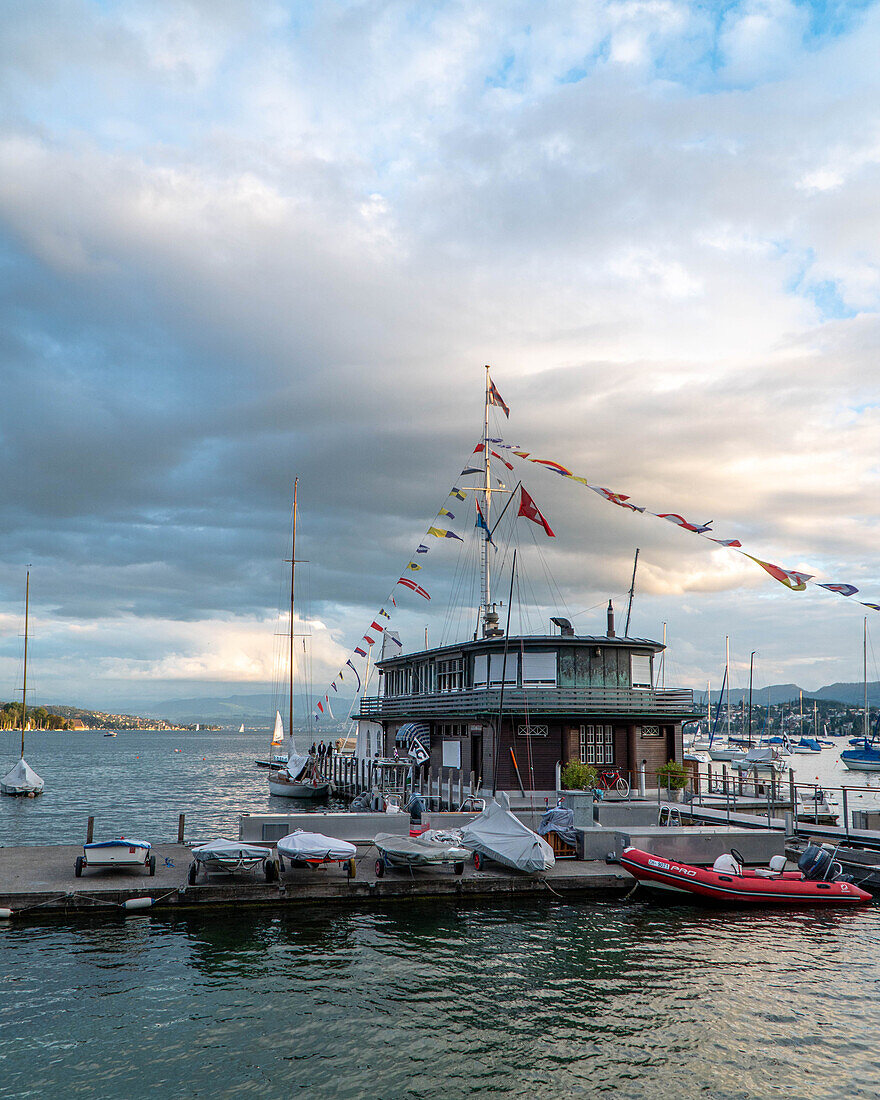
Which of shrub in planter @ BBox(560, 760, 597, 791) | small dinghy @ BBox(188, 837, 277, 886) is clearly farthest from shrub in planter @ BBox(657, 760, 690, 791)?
small dinghy @ BBox(188, 837, 277, 886)

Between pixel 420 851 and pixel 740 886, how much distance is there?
10.3 m

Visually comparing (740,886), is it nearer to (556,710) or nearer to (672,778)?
(556,710)

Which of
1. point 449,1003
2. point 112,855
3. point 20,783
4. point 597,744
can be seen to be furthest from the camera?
point 20,783

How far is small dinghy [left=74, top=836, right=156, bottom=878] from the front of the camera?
2636cm

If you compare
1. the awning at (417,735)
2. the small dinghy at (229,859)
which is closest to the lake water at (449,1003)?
the small dinghy at (229,859)

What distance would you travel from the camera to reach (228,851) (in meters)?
26.0

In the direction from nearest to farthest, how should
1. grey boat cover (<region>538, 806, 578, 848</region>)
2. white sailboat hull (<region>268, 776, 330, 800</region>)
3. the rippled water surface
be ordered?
1. the rippled water surface
2. grey boat cover (<region>538, 806, 578, 848</region>)
3. white sailboat hull (<region>268, 776, 330, 800</region>)

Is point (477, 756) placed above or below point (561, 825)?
above

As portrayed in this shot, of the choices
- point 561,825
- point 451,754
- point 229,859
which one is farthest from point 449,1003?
point 451,754

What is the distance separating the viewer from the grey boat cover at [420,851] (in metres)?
27.4

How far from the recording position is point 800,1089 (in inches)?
588

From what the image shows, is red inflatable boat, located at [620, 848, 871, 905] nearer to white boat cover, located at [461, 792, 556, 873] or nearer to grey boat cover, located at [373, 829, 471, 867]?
white boat cover, located at [461, 792, 556, 873]

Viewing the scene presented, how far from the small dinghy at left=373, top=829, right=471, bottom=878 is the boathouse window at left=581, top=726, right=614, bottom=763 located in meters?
17.3

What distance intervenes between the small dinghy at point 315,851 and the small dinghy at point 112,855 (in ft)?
14.5
